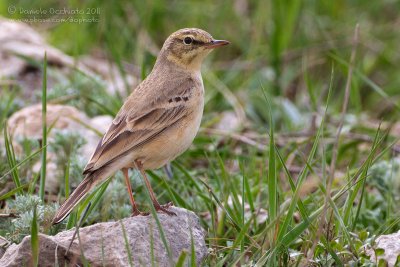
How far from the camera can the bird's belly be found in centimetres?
495

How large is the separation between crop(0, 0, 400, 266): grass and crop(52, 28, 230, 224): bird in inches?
6.3

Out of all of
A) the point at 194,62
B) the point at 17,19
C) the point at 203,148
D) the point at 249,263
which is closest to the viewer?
the point at 249,263

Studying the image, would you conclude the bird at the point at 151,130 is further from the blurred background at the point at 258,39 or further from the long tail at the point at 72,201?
the blurred background at the point at 258,39

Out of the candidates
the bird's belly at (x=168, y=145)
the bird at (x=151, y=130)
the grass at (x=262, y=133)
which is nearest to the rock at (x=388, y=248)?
the grass at (x=262, y=133)

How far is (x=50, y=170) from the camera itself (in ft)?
19.0

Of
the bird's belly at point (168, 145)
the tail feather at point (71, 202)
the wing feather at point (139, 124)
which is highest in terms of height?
the wing feather at point (139, 124)

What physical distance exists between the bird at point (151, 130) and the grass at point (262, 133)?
159 mm

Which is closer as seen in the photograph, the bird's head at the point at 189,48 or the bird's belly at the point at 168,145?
the bird's belly at the point at 168,145

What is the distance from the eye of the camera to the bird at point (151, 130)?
15.4ft

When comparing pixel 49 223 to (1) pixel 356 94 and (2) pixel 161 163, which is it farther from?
(1) pixel 356 94

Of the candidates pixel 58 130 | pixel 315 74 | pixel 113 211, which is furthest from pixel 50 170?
pixel 315 74

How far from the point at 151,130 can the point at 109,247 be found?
1105 millimetres

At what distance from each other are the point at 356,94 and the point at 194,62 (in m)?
2.45

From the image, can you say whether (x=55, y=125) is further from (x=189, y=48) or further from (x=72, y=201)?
(x=72, y=201)
